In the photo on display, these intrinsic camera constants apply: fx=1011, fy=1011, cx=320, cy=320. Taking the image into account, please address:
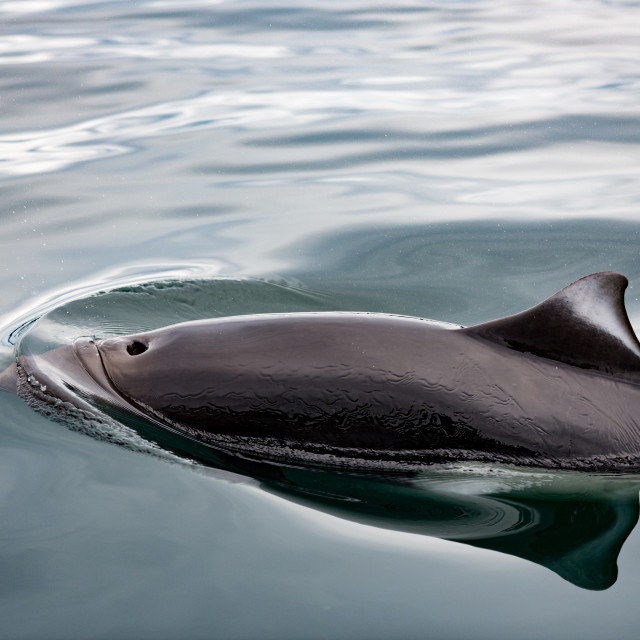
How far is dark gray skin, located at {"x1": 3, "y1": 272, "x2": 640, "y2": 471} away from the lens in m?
4.58

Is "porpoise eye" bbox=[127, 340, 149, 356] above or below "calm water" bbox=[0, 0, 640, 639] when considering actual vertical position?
above

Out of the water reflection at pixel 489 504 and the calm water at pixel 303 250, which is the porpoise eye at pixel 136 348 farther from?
the water reflection at pixel 489 504

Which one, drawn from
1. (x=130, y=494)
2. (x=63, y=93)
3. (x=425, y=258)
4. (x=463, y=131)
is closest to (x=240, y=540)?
(x=130, y=494)

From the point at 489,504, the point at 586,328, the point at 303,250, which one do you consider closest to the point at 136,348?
the point at 489,504

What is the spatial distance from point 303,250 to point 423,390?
4393 millimetres

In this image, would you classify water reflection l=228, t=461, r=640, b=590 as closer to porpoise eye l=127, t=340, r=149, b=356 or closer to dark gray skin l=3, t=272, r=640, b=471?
dark gray skin l=3, t=272, r=640, b=471

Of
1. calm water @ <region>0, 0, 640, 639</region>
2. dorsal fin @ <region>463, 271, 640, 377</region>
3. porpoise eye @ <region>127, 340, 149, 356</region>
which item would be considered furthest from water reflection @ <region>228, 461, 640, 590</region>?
porpoise eye @ <region>127, 340, 149, 356</region>

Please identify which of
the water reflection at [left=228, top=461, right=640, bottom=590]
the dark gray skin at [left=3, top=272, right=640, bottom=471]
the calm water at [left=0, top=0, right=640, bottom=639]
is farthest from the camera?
the dark gray skin at [left=3, top=272, right=640, bottom=471]

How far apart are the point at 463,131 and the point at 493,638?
1005 centimetres

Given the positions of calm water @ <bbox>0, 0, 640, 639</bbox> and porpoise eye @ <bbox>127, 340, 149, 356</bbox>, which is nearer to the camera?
calm water @ <bbox>0, 0, 640, 639</bbox>

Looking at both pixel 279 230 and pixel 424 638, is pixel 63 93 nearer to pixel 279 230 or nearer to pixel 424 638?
pixel 279 230

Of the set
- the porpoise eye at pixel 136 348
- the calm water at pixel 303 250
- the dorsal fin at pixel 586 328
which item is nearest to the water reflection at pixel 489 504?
the calm water at pixel 303 250

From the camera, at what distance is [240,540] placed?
4324 mm

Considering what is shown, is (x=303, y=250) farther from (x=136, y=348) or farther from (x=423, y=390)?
(x=423, y=390)
